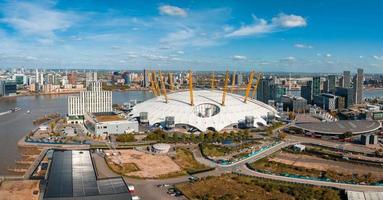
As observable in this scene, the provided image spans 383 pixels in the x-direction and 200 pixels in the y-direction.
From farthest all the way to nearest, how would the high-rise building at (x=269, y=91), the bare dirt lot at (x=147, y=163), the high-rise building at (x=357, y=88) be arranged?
1. the high-rise building at (x=357, y=88)
2. the high-rise building at (x=269, y=91)
3. the bare dirt lot at (x=147, y=163)

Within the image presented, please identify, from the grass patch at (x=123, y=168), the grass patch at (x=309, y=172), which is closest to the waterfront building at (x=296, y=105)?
the grass patch at (x=309, y=172)

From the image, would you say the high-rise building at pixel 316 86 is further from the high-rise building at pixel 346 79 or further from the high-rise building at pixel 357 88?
the high-rise building at pixel 346 79

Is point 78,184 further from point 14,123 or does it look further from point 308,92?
point 308,92

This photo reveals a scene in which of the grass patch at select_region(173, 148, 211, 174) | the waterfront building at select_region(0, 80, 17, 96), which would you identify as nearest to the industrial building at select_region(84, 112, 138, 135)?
the grass patch at select_region(173, 148, 211, 174)

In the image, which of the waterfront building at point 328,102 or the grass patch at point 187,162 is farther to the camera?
the waterfront building at point 328,102

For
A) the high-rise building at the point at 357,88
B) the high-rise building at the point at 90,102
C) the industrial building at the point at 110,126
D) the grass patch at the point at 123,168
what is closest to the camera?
the grass patch at the point at 123,168

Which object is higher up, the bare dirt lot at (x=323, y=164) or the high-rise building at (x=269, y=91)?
the high-rise building at (x=269, y=91)
